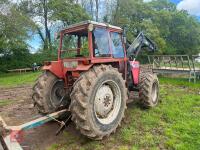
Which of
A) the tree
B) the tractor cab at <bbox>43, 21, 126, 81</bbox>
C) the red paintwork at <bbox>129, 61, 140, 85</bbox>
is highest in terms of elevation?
the tree

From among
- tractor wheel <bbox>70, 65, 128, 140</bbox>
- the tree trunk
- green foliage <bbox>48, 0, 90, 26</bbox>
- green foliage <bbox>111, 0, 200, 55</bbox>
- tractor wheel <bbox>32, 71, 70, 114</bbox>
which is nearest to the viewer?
tractor wheel <bbox>70, 65, 128, 140</bbox>

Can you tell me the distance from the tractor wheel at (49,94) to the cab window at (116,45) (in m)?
1.36

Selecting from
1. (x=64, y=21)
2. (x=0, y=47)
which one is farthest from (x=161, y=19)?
(x=0, y=47)

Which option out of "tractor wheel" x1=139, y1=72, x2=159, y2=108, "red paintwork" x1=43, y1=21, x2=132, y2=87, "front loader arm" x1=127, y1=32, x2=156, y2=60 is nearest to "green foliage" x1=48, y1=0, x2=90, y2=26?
"front loader arm" x1=127, y1=32, x2=156, y2=60

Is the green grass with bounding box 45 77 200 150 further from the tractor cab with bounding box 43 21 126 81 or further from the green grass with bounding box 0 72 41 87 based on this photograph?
the green grass with bounding box 0 72 41 87

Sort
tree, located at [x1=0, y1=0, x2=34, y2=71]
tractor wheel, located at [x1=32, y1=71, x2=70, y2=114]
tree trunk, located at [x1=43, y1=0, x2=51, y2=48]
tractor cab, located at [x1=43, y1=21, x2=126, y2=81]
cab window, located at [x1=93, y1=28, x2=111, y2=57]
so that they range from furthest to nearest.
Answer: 1. tree trunk, located at [x1=43, y1=0, x2=51, y2=48]
2. tree, located at [x1=0, y1=0, x2=34, y2=71]
3. tractor wheel, located at [x1=32, y1=71, x2=70, y2=114]
4. cab window, located at [x1=93, y1=28, x2=111, y2=57]
5. tractor cab, located at [x1=43, y1=21, x2=126, y2=81]

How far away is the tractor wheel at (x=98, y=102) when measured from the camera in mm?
3631

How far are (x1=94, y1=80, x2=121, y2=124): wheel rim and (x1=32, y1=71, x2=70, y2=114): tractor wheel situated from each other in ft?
3.16

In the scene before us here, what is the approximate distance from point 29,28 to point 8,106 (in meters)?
15.3

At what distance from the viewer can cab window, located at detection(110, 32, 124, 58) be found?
15.9ft

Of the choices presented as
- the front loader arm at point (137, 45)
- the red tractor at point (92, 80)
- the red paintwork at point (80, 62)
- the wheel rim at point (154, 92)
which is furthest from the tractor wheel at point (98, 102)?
the wheel rim at point (154, 92)

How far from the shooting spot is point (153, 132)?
4.32 metres

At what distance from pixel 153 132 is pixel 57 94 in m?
2.18

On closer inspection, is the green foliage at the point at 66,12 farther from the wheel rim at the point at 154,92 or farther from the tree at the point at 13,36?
the wheel rim at the point at 154,92
